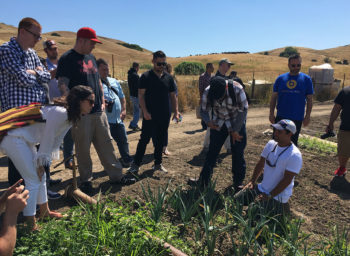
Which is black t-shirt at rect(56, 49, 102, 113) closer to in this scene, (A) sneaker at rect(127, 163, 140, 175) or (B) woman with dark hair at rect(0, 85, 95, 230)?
(B) woman with dark hair at rect(0, 85, 95, 230)

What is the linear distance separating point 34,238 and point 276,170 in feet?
8.07

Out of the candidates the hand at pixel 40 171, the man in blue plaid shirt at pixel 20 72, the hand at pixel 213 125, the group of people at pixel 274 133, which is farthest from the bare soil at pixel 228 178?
the man in blue plaid shirt at pixel 20 72

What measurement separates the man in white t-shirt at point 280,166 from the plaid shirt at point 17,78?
251 centimetres

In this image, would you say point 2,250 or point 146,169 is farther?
point 146,169

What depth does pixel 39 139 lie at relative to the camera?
2.79m

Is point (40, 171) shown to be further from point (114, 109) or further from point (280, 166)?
point (280, 166)

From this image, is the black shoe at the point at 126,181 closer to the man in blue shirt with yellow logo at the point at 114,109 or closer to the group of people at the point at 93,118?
the group of people at the point at 93,118

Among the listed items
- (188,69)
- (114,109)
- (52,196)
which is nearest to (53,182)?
(52,196)

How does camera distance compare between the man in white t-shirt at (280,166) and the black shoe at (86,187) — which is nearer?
the man in white t-shirt at (280,166)

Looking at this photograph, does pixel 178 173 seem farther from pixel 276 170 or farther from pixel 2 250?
pixel 2 250

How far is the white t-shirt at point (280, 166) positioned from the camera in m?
3.02

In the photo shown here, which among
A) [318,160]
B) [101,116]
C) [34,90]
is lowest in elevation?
[318,160]

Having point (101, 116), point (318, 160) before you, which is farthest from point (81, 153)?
point (318, 160)

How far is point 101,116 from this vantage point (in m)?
3.79
